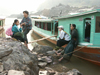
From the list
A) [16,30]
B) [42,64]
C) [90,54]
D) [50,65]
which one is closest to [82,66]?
[90,54]

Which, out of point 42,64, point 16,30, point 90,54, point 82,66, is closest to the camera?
point 16,30

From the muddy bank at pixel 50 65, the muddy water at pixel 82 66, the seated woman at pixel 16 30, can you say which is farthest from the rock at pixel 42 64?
the seated woman at pixel 16 30

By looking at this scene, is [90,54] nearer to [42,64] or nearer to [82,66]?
[82,66]

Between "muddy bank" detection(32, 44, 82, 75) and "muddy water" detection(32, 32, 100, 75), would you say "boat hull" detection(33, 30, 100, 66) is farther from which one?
"muddy bank" detection(32, 44, 82, 75)

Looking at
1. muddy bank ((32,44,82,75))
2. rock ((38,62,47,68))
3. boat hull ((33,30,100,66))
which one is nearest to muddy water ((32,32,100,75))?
muddy bank ((32,44,82,75))

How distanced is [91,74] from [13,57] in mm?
3858

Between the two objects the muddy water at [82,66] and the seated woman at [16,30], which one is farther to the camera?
the muddy water at [82,66]

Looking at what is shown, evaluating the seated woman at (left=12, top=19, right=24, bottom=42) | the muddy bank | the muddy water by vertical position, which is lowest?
the muddy water

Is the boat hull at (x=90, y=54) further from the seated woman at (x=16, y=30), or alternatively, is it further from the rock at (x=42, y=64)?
the seated woman at (x=16, y=30)

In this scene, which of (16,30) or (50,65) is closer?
(16,30)

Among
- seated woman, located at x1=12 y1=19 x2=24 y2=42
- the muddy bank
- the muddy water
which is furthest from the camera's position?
the muddy water

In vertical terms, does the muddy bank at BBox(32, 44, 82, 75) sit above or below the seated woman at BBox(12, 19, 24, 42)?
below

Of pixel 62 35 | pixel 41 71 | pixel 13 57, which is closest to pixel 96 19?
pixel 62 35

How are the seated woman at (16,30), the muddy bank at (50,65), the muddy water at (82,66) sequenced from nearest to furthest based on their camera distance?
the muddy bank at (50,65)
the seated woman at (16,30)
the muddy water at (82,66)
